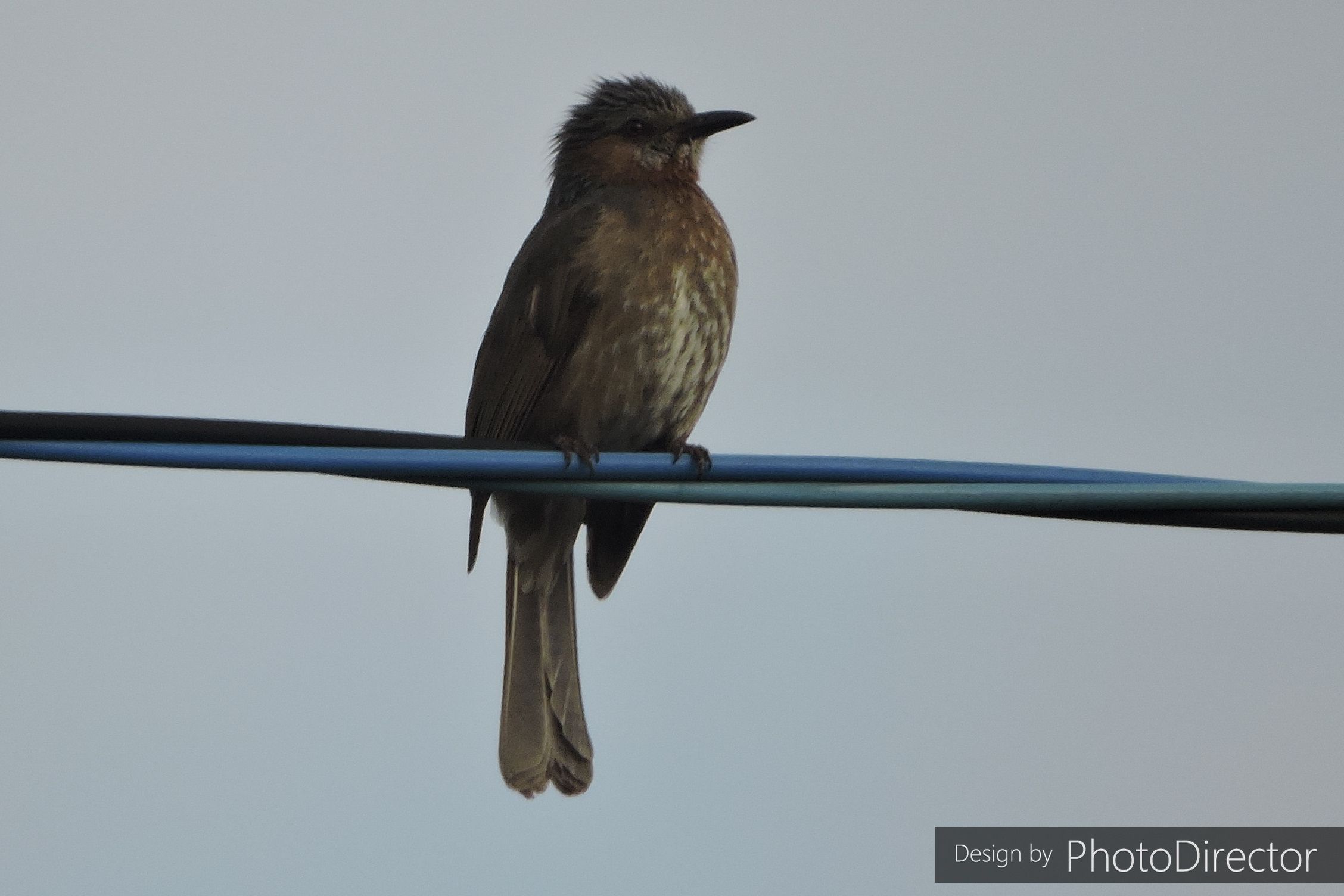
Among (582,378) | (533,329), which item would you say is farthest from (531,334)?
(582,378)

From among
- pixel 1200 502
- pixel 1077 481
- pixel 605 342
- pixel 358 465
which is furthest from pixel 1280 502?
pixel 605 342

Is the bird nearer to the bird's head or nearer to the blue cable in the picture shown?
the bird's head

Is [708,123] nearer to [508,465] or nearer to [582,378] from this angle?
[582,378]

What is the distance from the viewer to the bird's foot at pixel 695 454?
10.2 ft

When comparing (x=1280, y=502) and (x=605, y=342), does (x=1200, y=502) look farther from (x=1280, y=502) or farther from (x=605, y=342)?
(x=605, y=342)

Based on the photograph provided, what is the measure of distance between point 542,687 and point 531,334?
113cm

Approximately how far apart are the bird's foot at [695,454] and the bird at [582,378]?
12 millimetres

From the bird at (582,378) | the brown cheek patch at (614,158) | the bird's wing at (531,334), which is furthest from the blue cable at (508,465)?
the brown cheek patch at (614,158)

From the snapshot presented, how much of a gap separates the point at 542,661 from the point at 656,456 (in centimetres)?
218

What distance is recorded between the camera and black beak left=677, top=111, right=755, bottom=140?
586 centimetres

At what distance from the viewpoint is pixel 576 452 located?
4.03m

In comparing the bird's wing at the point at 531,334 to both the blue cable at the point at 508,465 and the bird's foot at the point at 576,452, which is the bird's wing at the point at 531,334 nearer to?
the bird's foot at the point at 576,452

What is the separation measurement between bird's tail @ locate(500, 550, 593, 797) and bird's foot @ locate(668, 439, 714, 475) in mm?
580

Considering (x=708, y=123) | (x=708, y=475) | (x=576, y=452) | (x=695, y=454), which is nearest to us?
(x=708, y=475)
